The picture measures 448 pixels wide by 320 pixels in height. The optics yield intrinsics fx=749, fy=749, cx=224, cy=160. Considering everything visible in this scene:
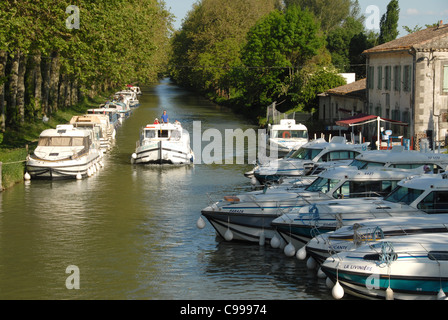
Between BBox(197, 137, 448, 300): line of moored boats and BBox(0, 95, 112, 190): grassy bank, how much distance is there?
537 inches

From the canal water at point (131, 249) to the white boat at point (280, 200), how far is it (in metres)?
0.62

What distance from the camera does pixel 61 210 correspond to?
3125 centimetres

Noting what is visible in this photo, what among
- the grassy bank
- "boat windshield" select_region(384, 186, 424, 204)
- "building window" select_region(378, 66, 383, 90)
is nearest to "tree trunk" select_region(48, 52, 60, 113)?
the grassy bank

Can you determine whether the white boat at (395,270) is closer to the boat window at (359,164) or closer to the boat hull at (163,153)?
the boat window at (359,164)

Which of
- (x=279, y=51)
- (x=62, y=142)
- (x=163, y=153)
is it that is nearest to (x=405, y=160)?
(x=163, y=153)

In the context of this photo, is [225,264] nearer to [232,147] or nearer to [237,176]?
[237,176]

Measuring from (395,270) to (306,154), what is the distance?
61.7 ft

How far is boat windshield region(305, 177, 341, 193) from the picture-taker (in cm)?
A: 2598

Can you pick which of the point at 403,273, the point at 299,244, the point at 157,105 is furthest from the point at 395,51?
the point at 157,105

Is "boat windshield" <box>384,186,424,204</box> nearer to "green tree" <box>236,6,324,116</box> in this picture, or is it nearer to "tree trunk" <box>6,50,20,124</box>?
"tree trunk" <box>6,50,20,124</box>

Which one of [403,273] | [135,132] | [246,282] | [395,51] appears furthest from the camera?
[135,132]

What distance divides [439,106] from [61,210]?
80.6ft

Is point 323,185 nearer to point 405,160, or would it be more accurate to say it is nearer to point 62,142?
point 405,160

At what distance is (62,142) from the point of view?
40062mm
